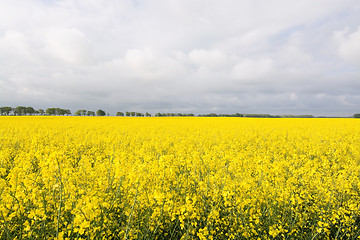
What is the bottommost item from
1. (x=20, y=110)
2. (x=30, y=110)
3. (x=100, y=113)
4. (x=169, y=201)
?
(x=169, y=201)

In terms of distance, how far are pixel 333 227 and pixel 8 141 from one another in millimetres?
15064

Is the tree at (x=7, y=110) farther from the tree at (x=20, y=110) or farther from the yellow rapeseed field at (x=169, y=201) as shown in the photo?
the yellow rapeseed field at (x=169, y=201)

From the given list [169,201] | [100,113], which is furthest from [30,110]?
[169,201]

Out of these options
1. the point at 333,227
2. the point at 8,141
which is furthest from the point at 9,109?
the point at 333,227

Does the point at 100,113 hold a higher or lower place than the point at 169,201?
higher

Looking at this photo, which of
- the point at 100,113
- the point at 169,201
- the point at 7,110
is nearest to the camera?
the point at 169,201

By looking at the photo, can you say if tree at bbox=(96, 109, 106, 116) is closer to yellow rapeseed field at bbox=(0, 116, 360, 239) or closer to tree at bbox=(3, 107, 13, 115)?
tree at bbox=(3, 107, 13, 115)

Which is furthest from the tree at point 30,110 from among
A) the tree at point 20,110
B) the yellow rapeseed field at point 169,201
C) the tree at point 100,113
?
the yellow rapeseed field at point 169,201

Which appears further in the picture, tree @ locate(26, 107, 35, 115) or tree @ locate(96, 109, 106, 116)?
tree @ locate(96, 109, 106, 116)

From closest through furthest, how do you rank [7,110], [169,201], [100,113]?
[169,201], [7,110], [100,113]

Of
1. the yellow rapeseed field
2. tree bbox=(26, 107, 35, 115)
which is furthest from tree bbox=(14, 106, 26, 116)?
the yellow rapeseed field

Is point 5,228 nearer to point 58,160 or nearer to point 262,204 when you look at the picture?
point 58,160

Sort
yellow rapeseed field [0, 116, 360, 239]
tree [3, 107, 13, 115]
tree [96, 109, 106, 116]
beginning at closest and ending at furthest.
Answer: yellow rapeseed field [0, 116, 360, 239] < tree [3, 107, 13, 115] < tree [96, 109, 106, 116]

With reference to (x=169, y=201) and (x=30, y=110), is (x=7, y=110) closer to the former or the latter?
(x=30, y=110)
